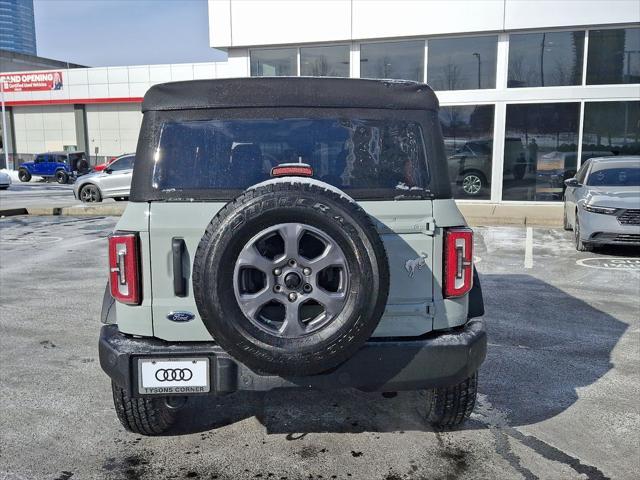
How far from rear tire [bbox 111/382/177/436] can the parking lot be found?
0.33 ft

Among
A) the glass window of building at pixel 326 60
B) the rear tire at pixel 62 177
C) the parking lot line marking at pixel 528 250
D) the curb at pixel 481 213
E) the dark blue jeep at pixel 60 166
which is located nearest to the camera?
the parking lot line marking at pixel 528 250

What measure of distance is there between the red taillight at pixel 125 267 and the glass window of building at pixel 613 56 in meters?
15.4

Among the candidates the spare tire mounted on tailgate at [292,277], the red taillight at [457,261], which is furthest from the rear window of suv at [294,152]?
the spare tire mounted on tailgate at [292,277]

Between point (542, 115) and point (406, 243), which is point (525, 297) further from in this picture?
point (542, 115)

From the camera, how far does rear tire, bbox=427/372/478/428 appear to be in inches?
136

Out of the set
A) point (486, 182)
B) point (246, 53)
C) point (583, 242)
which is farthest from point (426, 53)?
point (583, 242)

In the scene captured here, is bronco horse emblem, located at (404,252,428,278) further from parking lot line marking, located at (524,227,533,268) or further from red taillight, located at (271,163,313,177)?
parking lot line marking, located at (524,227,533,268)

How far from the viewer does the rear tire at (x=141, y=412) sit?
3398 mm

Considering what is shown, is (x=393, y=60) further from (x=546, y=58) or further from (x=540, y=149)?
(x=540, y=149)

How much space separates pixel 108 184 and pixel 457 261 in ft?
54.6

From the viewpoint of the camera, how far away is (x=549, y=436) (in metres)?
3.58

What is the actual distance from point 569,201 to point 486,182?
18.0 ft

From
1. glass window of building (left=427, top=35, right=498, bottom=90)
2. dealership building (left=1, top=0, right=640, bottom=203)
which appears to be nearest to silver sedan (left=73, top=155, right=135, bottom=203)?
dealership building (left=1, top=0, right=640, bottom=203)

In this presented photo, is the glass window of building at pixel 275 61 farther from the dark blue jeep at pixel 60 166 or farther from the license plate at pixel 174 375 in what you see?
the dark blue jeep at pixel 60 166
